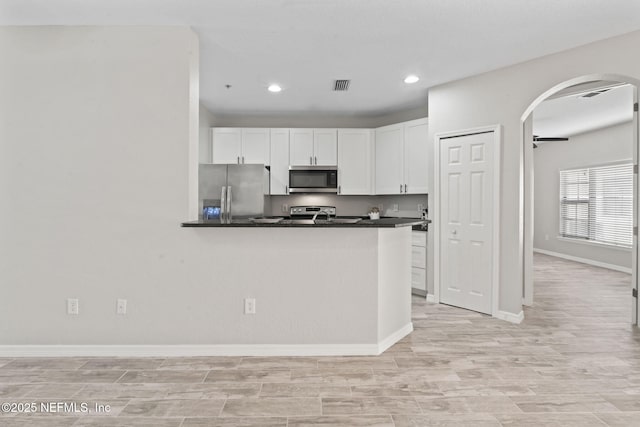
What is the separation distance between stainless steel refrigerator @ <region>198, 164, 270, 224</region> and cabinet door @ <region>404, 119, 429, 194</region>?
6.59 feet

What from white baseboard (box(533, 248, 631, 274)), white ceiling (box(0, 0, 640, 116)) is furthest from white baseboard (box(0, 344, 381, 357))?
white baseboard (box(533, 248, 631, 274))

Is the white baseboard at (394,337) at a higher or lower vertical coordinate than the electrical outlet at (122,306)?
lower

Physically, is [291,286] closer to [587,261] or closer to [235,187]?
[235,187]

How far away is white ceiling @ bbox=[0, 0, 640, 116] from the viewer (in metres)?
2.81

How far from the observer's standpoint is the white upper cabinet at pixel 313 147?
5863 mm

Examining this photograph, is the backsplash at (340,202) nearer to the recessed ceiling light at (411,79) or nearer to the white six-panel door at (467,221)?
the white six-panel door at (467,221)

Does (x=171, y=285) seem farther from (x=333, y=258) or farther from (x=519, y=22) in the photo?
(x=519, y=22)

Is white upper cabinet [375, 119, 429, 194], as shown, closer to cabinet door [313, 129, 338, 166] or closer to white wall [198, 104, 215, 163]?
cabinet door [313, 129, 338, 166]

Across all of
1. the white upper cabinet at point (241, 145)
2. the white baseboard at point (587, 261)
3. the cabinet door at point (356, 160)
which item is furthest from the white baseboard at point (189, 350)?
the white baseboard at point (587, 261)

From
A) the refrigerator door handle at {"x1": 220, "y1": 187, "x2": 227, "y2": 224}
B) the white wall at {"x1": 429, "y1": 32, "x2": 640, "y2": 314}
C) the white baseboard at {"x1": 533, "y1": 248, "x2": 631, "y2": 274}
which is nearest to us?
the white wall at {"x1": 429, "y1": 32, "x2": 640, "y2": 314}

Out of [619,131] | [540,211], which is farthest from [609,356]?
[540,211]

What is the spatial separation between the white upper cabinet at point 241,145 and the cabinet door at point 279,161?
0.11m

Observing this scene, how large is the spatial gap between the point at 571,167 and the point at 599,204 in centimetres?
103

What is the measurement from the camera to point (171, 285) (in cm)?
306
